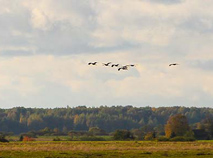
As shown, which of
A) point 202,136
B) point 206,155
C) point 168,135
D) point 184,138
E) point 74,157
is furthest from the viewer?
point 202,136

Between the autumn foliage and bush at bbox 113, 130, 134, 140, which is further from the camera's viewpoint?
the autumn foliage

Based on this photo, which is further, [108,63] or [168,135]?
[168,135]

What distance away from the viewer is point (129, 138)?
130625 millimetres

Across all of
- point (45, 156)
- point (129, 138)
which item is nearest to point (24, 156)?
point (45, 156)

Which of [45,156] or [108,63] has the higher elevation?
[108,63]

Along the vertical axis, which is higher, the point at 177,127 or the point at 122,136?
the point at 177,127

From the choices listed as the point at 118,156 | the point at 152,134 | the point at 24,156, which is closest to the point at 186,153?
the point at 118,156

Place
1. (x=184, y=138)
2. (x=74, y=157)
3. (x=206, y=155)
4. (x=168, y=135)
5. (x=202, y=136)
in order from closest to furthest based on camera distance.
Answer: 1. (x=74, y=157)
2. (x=206, y=155)
3. (x=184, y=138)
4. (x=168, y=135)
5. (x=202, y=136)

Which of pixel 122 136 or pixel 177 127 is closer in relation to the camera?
pixel 122 136

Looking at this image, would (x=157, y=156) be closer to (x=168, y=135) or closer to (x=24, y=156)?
(x=24, y=156)

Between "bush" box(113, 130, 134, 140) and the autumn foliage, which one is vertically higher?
the autumn foliage

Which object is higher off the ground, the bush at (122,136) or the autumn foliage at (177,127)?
the autumn foliage at (177,127)

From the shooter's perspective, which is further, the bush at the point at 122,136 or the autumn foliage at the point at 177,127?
the autumn foliage at the point at 177,127

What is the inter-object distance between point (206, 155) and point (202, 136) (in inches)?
3100
